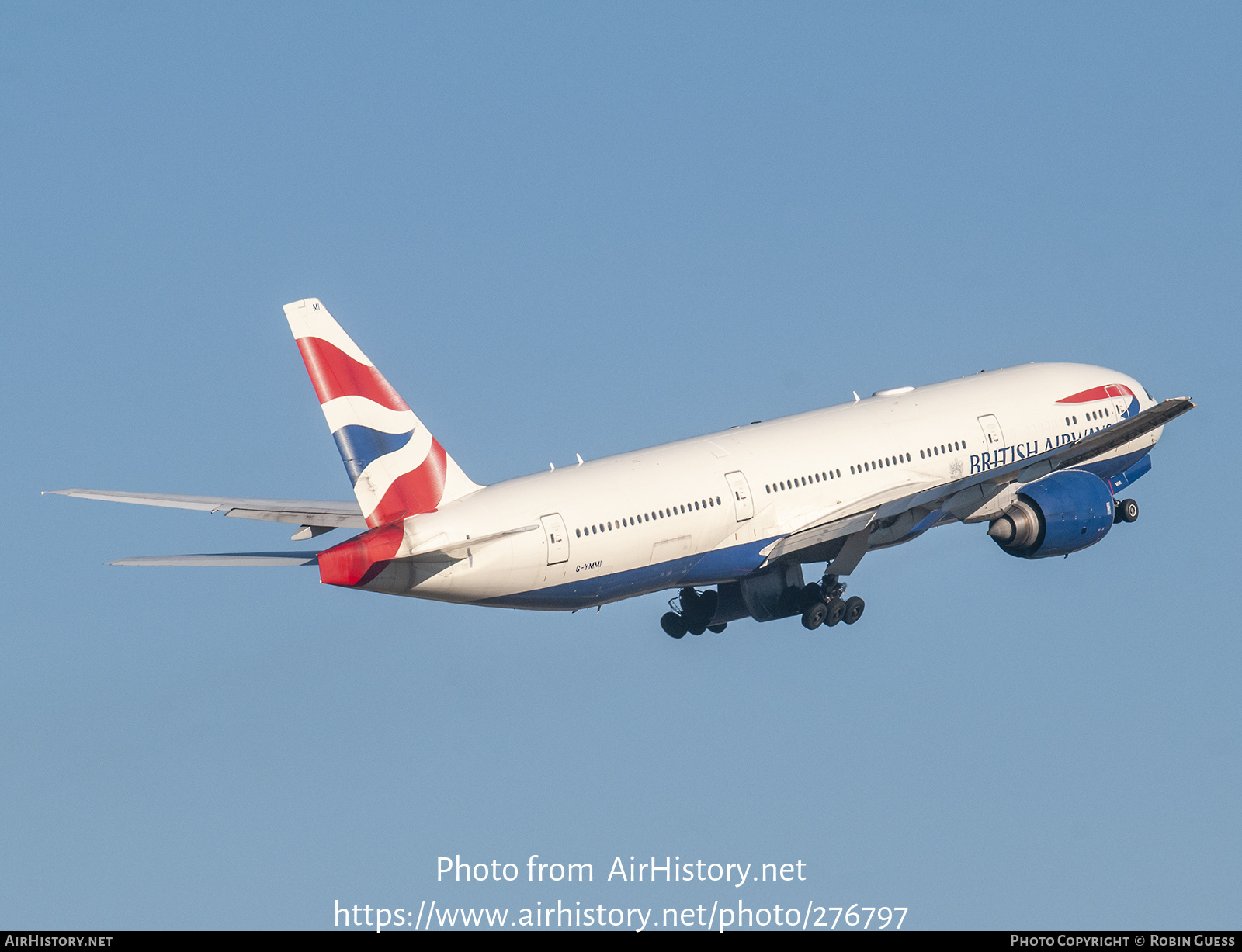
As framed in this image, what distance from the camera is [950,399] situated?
5831 cm

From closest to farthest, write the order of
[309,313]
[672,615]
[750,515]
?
1. [309,313]
2. [750,515]
3. [672,615]

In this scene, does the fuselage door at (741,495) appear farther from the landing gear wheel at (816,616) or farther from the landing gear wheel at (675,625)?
the landing gear wheel at (675,625)

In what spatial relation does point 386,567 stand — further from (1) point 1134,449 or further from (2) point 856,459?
(1) point 1134,449

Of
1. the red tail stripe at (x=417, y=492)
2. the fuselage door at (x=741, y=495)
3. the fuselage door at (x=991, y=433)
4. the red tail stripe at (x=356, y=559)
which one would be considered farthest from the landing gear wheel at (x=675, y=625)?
the red tail stripe at (x=356, y=559)

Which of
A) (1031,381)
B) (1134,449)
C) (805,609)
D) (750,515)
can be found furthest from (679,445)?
(1134,449)

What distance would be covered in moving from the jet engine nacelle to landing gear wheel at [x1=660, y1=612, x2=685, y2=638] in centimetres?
910

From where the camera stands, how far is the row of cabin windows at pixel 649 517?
160 feet

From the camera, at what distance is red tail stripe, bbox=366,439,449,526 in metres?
46.8

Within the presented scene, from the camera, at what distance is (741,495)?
52.0 meters

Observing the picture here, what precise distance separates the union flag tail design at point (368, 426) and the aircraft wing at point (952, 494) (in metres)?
10.7

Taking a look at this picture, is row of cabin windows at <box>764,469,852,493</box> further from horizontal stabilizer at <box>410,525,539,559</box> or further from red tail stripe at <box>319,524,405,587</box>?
red tail stripe at <box>319,524,405,587</box>

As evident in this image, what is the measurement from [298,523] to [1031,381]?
2285 cm

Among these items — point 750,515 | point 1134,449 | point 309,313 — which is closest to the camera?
point 309,313

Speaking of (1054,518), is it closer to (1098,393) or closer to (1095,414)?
(1095,414)
